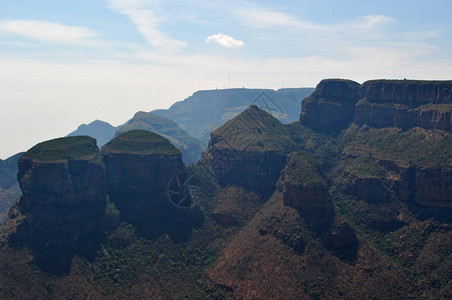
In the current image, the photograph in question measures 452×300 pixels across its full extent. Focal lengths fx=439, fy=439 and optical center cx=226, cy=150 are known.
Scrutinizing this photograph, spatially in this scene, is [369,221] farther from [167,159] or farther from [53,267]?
[53,267]

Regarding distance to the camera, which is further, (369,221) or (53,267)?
(369,221)

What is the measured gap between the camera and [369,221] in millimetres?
91875

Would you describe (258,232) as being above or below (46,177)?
below

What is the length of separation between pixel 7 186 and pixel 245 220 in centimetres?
11094

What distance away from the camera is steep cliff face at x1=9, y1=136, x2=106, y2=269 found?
80.1 metres

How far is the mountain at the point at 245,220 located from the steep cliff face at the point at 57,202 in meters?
0.23

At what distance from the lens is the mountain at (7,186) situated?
15412 cm

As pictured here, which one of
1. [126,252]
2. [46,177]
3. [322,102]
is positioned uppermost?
[322,102]

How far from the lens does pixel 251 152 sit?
114875 millimetres

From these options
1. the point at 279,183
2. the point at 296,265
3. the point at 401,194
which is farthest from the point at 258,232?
the point at 401,194

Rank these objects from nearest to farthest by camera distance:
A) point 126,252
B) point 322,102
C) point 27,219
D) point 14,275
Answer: point 14,275 < point 27,219 < point 126,252 < point 322,102

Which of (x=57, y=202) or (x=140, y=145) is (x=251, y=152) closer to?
(x=140, y=145)

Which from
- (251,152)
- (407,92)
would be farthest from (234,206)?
(407,92)

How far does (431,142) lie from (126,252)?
229ft
